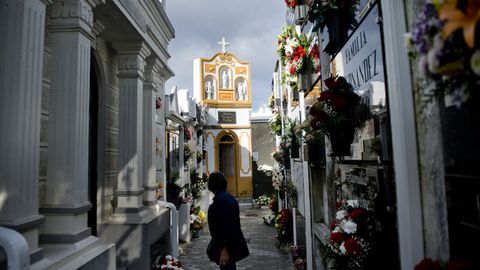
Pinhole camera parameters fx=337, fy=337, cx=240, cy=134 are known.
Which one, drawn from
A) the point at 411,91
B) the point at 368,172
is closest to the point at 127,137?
the point at 368,172

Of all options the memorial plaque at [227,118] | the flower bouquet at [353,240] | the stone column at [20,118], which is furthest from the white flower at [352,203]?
the memorial plaque at [227,118]

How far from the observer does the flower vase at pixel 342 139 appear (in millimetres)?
3166

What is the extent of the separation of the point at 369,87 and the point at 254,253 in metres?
6.53

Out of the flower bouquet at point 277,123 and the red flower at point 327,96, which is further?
the flower bouquet at point 277,123

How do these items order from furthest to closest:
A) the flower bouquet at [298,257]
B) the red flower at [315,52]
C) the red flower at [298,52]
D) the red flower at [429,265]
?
the flower bouquet at [298,257] < the red flower at [298,52] < the red flower at [315,52] < the red flower at [429,265]

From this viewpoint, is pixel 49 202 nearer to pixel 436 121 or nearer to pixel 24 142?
pixel 24 142

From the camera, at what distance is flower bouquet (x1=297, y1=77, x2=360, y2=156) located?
10.0 ft

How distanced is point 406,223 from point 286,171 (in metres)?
7.27

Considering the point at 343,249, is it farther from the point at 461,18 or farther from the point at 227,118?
the point at 227,118

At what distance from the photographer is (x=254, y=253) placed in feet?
27.3

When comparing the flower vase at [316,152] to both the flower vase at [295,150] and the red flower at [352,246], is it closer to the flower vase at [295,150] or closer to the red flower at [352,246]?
the flower vase at [295,150]

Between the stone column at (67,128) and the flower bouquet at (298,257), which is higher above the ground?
the stone column at (67,128)

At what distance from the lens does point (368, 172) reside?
2797mm

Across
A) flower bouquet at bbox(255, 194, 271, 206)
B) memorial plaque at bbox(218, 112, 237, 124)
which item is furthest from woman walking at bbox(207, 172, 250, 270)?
memorial plaque at bbox(218, 112, 237, 124)
